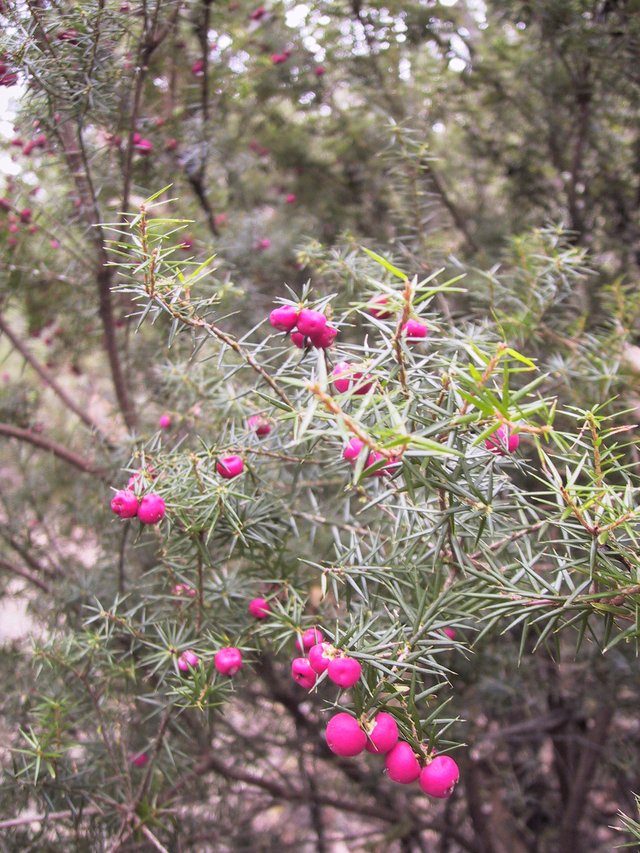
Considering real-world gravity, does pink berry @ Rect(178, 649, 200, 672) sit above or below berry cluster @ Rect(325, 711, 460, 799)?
below

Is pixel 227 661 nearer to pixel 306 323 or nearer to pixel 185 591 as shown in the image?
pixel 185 591

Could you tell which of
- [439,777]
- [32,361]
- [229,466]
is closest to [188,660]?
[229,466]

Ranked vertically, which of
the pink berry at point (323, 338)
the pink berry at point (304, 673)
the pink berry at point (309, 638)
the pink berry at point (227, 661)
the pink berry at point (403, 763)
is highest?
the pink berry at point (323, 338)

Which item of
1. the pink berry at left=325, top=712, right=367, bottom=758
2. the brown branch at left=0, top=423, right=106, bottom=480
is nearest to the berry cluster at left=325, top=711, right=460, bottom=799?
the pink berry at left=325, top=712, right=367, bottom=758

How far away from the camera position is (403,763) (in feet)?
2.16

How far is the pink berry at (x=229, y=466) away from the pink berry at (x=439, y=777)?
0.45 meters

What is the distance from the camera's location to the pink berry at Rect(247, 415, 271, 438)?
40.6 inches

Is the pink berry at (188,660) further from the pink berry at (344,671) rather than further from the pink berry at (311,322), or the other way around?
the pink berry at (311,322)

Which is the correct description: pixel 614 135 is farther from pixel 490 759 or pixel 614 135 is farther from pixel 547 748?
pixel 547 748

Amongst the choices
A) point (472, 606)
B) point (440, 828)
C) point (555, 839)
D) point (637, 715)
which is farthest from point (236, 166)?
point (555, 839)

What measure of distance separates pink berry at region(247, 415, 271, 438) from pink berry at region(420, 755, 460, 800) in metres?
0.55

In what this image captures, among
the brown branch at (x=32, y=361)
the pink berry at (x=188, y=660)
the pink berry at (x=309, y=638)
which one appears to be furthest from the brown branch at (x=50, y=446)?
the pink berry at (x=309, y=638)

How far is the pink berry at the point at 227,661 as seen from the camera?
88 cm

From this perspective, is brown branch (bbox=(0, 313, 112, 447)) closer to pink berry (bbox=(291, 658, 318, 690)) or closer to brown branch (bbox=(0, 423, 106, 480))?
brown branch (bbox=(0, 423, 106, 480))
